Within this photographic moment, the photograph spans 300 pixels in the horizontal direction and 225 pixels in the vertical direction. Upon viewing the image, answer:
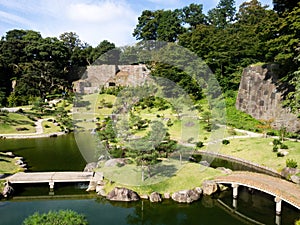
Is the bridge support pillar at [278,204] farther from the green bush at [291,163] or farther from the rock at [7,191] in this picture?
the rock at [7,191]

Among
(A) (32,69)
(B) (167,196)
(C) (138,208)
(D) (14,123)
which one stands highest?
(A) (32,69)

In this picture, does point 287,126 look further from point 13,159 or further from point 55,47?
point 55,47

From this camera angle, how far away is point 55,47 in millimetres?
51062

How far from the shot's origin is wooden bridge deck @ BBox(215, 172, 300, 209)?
14.2 metres

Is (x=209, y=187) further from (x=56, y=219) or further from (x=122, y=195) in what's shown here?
(x=56, y=219)

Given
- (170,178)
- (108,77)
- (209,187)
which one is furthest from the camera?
(108,77)

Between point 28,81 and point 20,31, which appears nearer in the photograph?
point 28,81

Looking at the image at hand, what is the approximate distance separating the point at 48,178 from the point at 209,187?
9.46m

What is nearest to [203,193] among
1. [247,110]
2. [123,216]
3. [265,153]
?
[123,216]

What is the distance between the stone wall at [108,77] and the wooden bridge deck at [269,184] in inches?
1361

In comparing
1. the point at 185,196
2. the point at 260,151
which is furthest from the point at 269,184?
the point at 260,151

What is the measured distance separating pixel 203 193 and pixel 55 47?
4198 cm

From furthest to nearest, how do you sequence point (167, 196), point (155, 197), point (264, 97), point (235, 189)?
point (264, 97), point (235, 189), point (167, 196), point (155, 197)

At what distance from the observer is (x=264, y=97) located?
33469 millimetres
